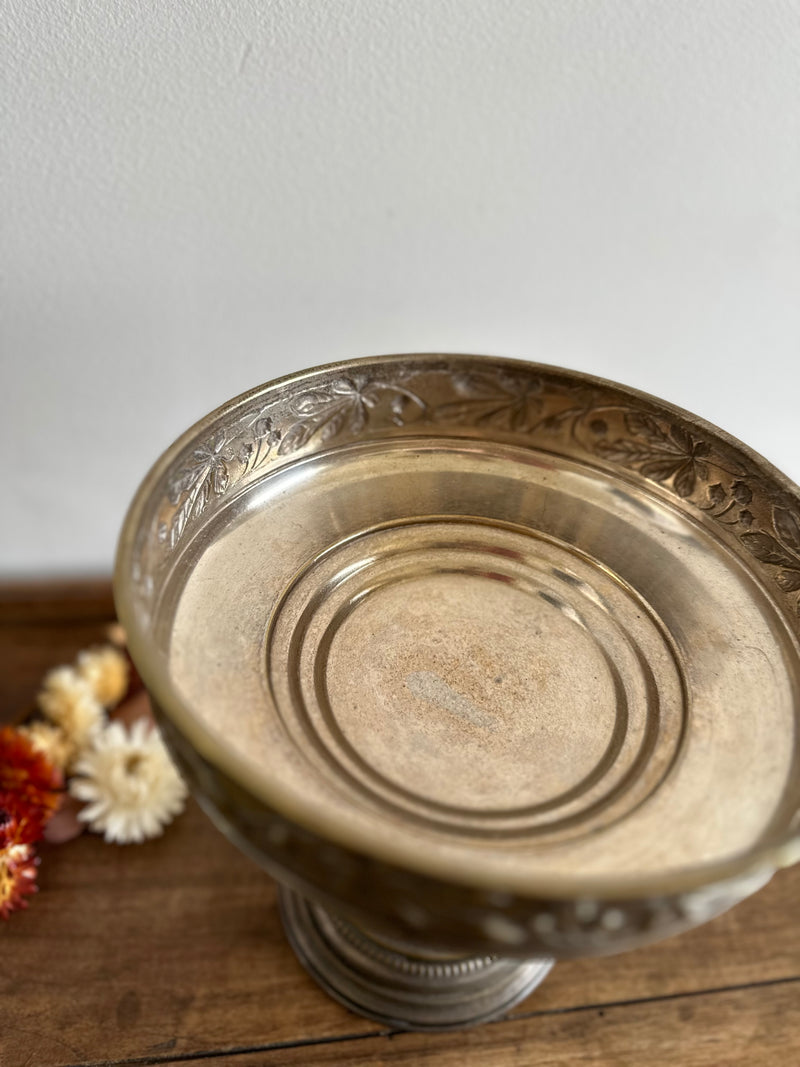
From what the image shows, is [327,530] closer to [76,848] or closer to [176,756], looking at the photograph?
[176,756]

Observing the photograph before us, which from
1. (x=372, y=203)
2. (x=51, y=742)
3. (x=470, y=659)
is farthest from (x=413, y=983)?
(x=372, y=203)

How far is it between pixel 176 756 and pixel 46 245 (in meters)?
0.43

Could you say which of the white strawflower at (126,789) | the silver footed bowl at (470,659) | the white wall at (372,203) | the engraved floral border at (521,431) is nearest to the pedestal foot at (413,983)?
the silver footed bowl at (470,659)

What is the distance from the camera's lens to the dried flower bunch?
0.58 meters

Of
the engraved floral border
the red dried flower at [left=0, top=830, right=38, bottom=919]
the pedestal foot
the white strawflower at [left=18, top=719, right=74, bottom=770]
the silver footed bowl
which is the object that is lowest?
the red dried flower at [left=0, top=830, right=38, bottom=919]

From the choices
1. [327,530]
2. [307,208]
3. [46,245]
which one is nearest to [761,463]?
[327,530]

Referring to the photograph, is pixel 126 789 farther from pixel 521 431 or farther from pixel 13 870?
pixel 521 431

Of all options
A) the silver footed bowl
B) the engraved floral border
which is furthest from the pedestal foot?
the engraved floral border

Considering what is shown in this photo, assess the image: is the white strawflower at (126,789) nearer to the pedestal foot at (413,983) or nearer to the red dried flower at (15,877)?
the red dried flower at (15,877)

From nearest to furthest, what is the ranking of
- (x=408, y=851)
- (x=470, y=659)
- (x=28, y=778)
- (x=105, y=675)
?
(x=408, y=851) → (x=470, y=659) → (x=28, y=778) → (x=105, y=675)

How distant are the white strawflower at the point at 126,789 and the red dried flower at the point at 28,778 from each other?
A: 0.07 feet

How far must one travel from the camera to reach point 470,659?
48cm

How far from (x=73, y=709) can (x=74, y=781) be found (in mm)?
61

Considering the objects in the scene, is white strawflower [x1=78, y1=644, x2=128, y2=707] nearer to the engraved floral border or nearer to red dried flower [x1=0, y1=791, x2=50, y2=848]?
red dried flower [x1=0, y1=791, x2=50, y2=848]
